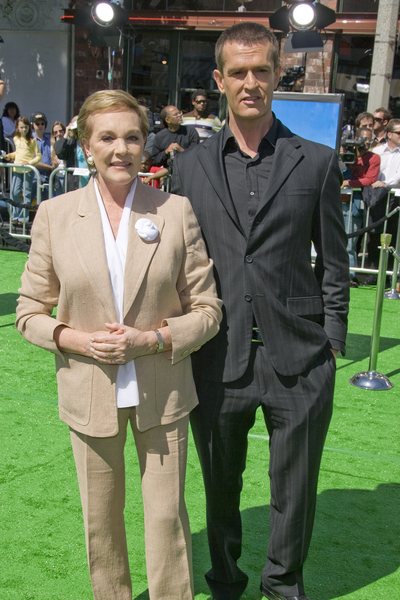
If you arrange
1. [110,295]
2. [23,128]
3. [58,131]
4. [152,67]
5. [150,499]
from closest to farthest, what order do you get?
[110,295] → [150,499] → [23,128] → [58,131] → [152,67]

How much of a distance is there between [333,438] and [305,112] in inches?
220

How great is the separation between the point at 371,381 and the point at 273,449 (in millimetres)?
3164

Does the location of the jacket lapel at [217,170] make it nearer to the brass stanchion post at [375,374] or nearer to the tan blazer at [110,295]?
the tan blazer at [110,295]

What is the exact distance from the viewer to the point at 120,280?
2318mm

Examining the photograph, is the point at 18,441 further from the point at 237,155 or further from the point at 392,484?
the point at 237,155

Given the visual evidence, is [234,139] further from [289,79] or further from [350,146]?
[289,79]

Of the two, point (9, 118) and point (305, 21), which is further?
point (9, 118)

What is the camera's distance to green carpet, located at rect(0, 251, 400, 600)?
3.04 m

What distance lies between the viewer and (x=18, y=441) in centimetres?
435

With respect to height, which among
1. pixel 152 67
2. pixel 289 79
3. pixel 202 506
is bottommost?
pixel 202 506

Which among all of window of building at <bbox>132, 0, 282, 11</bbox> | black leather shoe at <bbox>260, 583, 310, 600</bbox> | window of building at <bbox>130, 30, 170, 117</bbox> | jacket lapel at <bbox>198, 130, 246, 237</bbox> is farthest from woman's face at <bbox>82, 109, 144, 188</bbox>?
window of building at <bbox>130, 30, 170, 117</bbox>

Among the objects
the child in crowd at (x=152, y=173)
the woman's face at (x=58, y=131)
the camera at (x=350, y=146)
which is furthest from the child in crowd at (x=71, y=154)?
the camera at (x=350, y=146)

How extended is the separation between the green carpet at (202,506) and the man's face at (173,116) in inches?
215

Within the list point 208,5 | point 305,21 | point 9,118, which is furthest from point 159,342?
point 208,5
